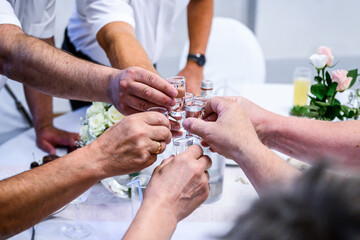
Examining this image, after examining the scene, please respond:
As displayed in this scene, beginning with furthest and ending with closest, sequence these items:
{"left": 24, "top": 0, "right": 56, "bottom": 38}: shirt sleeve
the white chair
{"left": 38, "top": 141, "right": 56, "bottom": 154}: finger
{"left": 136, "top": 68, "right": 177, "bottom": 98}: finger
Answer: the white chair
{"left": 24, "top": 0, "right": 56, "bottom": 38}: shirt sleeve
{"left": 38, "top": 141, "right": 56, "bottom": 154}: finger
{"left": 136, "top": 68, "right": 177, "bottom": 98}: finger

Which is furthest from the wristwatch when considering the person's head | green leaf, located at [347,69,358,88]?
the person's head

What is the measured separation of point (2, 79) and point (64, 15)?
235 centimetres

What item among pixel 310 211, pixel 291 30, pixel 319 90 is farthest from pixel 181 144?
pixel 291 30

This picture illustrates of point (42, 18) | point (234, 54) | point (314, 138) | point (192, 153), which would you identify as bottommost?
point (234, 54)

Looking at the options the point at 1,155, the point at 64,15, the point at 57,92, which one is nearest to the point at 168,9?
the point at 57,92

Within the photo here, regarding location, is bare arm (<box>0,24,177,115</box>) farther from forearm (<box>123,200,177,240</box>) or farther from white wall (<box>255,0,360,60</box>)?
white wall (<box>255,0,360,60</box>)

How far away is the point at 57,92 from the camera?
52.1 inches

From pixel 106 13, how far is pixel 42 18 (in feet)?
1.32

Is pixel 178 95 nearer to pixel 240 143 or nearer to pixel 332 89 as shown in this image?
pixel 240 143

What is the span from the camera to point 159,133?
94cm

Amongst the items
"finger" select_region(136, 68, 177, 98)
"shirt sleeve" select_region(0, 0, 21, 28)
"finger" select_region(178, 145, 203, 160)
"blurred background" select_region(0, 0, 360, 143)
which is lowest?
"blurred background" select_region(0, 0, 360, 143)

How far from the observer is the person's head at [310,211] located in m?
0.44

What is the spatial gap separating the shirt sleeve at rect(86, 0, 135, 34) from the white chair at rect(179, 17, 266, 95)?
106 centimetres

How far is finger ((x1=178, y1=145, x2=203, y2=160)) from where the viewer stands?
88 cm
